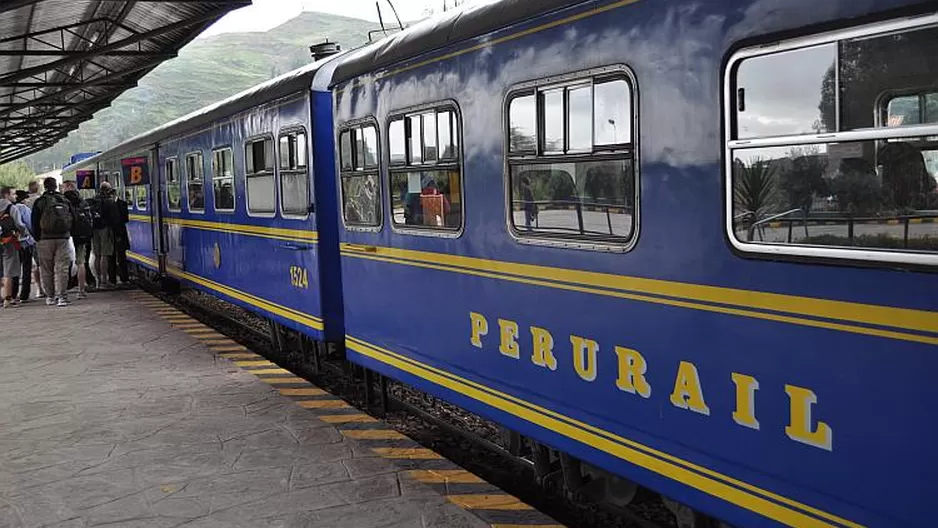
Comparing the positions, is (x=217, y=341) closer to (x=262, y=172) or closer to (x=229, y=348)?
(x=229, y=348)

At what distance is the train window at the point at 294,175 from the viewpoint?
765 cm

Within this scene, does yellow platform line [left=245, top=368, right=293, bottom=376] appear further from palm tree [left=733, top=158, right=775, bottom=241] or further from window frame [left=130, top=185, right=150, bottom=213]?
window frame [left=130, top=185, right=150, bottom=213]

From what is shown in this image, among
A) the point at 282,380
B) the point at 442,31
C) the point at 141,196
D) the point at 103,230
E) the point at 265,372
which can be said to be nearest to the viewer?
the point at 442,31

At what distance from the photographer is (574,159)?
13.2 ft

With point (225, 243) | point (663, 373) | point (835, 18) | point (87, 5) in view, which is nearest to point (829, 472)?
point (663, 373)

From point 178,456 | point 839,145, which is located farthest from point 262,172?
point 839,145

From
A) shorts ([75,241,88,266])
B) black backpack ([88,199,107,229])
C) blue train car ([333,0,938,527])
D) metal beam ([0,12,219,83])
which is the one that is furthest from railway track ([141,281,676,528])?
black backpack ([88,199,107,229])

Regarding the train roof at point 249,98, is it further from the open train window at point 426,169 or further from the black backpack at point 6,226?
the black backpack at point 6,226

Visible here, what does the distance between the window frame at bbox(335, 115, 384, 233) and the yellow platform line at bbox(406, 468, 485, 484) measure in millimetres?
1932

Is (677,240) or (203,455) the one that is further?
(203,455)

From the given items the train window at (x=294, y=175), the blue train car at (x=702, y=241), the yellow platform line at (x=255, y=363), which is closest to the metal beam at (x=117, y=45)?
the train window at (x=294, y=175)

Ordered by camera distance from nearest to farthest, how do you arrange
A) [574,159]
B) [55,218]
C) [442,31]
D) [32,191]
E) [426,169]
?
1. [574,159]
2. [442,31]
3. [426,169]
4. [55,218]
5. [32,191]

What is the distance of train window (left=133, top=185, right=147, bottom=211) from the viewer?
16.0m

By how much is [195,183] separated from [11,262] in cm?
322
